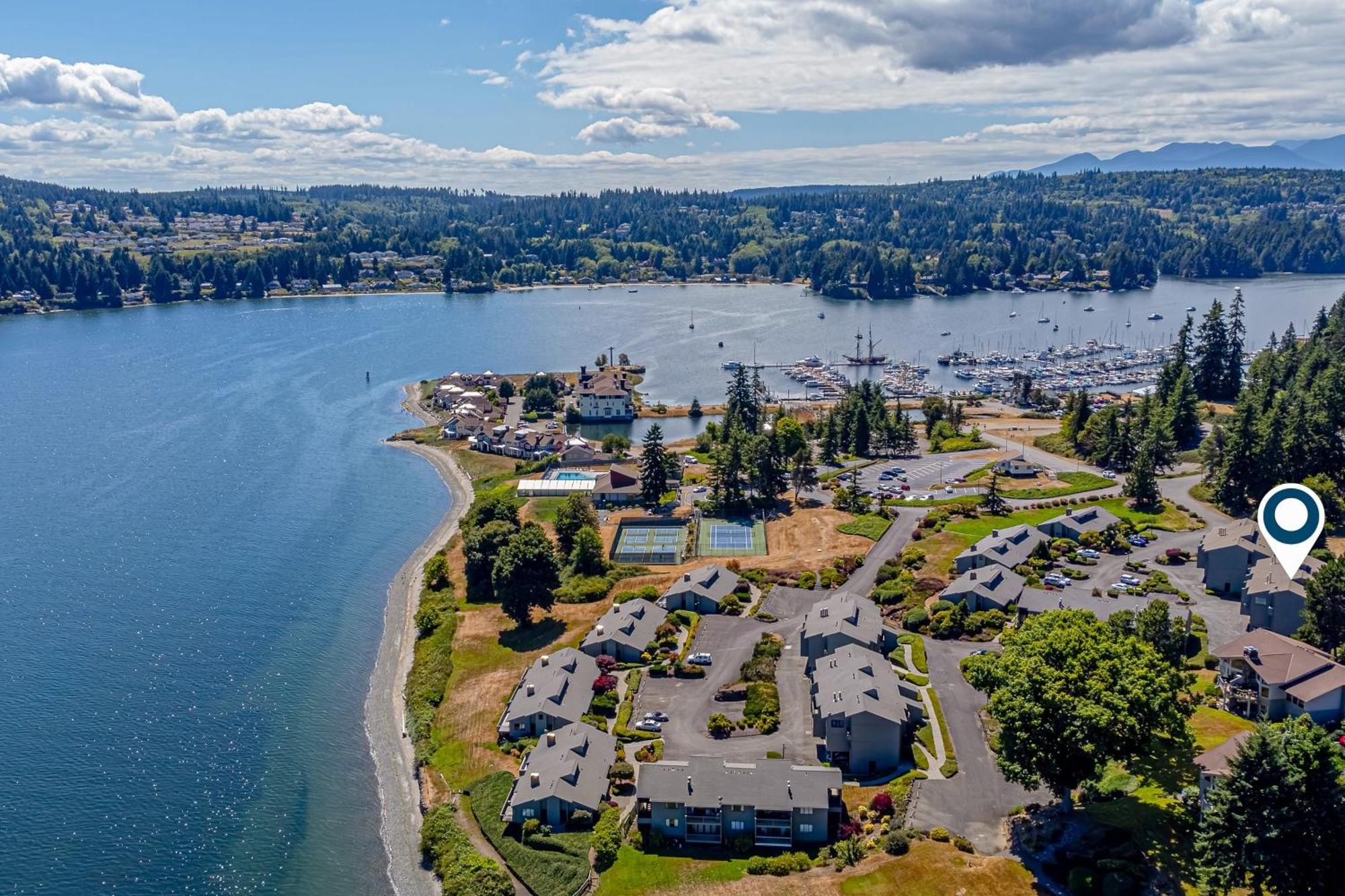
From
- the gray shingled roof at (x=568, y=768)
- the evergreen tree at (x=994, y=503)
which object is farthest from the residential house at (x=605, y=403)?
the gray shingled roof at (x=568, y=768)

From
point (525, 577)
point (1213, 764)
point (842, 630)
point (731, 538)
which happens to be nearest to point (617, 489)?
point (731, 538)

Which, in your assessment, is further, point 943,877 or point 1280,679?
point 1280,679

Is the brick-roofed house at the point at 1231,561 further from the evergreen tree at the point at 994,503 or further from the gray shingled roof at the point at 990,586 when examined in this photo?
the evergreen tree at the point at 994,503

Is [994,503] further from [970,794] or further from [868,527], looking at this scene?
[970,794]

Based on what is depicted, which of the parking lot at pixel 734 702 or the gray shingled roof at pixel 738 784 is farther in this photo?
the parking lot at pixel 734 702

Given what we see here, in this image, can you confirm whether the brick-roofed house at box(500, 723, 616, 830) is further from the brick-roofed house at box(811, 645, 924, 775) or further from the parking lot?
the brick-roofed house at box(811, 645, 924, 775)
